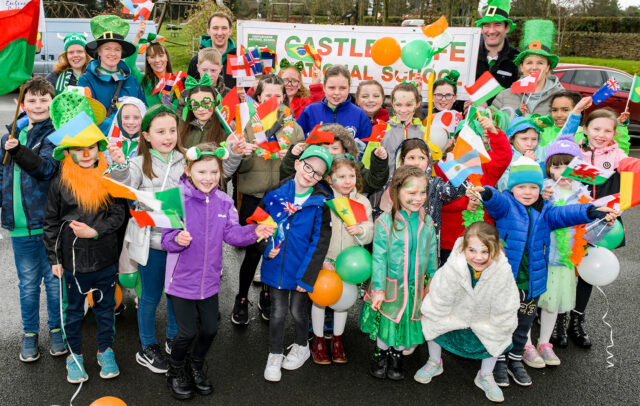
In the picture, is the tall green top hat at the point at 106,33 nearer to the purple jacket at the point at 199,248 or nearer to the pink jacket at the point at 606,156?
the purple jacket at the point at 199,248

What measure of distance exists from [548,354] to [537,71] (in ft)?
8.60

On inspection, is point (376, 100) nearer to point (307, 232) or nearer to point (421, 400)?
point (307, 232)

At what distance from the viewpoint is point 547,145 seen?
4469 mm

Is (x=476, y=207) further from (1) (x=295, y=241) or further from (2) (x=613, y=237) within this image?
(1) (x=295, y=241)

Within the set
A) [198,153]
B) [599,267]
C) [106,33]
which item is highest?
[106,33]

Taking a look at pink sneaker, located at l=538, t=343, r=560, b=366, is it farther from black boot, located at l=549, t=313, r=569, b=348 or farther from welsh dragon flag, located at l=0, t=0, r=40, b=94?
welsh dragon flag, located at l=0, t=0, r=40, b=94

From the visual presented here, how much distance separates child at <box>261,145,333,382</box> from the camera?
3705mm

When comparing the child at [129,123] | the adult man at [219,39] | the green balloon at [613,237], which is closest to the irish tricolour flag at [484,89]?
the green balloon at [613,237]

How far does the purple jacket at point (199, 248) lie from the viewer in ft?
11.2

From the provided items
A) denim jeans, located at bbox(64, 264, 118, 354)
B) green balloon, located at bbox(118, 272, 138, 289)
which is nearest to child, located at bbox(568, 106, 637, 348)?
green balloon, located at bbox(118, 272, 138, 289)

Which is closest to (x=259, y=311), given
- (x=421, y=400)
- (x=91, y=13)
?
(x=421, y=400)

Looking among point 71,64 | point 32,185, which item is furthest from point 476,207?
point 71,64

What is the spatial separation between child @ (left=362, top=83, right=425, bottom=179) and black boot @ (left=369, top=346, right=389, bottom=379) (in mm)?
1460

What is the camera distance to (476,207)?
13.1ft
